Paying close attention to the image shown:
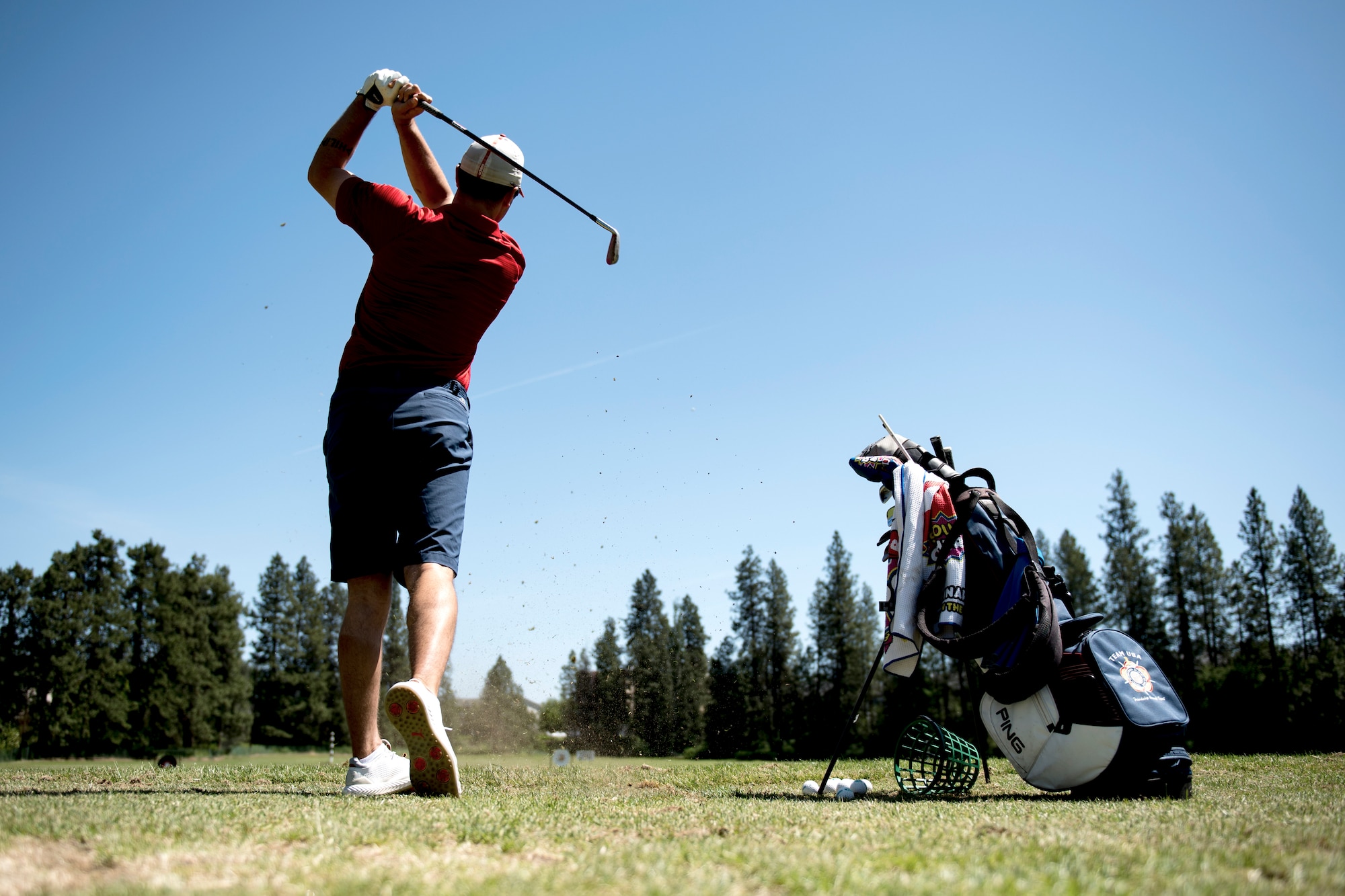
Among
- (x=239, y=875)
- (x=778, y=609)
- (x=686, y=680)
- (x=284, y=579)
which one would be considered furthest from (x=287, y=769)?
(x=284, y=579)

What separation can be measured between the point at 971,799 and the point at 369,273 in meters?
3.55

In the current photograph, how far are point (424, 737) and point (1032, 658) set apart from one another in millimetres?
2635

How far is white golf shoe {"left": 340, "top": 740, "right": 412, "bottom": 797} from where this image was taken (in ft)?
10.3

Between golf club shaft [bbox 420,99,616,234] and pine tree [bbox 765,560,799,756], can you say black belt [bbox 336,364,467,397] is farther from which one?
pine tree [bbox 765,560,799,756]

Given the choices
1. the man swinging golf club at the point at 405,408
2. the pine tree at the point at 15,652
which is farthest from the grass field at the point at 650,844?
the pine tree at the point at 15,652

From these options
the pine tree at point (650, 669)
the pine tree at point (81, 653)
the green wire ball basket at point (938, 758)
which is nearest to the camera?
the green wire ball basket at point (938, 758)

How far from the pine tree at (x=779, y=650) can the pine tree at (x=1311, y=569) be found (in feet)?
102

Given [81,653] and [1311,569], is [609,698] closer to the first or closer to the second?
[81,653]

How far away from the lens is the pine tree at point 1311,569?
51.2m

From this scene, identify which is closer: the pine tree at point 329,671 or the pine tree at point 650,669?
the pine tree at point 650,669

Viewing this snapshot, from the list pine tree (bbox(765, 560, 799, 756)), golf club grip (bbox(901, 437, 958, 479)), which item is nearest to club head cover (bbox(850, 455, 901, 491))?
golf club grip (bbox(901, 437, 958, 479))

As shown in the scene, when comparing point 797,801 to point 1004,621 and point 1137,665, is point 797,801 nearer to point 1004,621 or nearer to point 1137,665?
point 1004,621

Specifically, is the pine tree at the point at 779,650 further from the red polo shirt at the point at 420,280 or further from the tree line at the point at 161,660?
the red polo shirt at the point at 420,280

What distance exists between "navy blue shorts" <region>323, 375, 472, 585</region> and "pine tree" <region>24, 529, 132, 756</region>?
180ft
